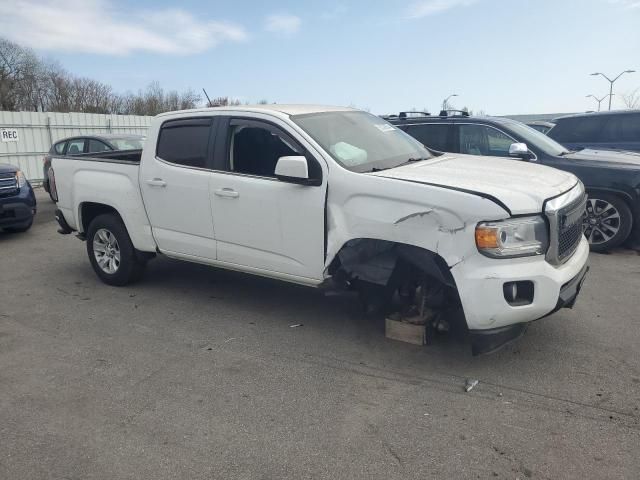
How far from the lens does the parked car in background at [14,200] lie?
8312 millimetres

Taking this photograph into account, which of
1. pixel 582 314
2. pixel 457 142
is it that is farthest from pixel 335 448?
pixel 457 142

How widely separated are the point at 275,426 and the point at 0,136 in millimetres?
17422

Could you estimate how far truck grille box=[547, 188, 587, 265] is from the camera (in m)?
3.55

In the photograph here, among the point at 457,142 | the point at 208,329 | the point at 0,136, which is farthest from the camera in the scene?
the point at 0,136

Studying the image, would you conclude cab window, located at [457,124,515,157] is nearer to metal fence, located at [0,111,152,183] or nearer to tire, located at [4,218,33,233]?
tire, located at [4,218,33,233]

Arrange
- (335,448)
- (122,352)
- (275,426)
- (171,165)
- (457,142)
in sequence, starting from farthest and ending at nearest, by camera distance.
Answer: (457,142)
(171,165)
(122,352)
(275,426)
(335,448)

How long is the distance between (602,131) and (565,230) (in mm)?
6339

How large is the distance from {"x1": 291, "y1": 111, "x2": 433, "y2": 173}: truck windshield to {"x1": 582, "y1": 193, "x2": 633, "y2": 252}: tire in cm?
313

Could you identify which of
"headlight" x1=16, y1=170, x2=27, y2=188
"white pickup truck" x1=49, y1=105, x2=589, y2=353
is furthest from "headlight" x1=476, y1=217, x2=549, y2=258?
"headlight" x1=16, y1=170, x2=27, y2=188

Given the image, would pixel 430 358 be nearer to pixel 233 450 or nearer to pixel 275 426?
pixel 275 426

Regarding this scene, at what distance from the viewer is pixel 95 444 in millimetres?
3025

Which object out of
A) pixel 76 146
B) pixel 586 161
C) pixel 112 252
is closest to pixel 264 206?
pixel 112 252

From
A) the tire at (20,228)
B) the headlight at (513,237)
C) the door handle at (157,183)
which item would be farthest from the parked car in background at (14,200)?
the headlight at (513,237)

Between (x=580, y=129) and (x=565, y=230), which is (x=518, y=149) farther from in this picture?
(x=580, y=129)
